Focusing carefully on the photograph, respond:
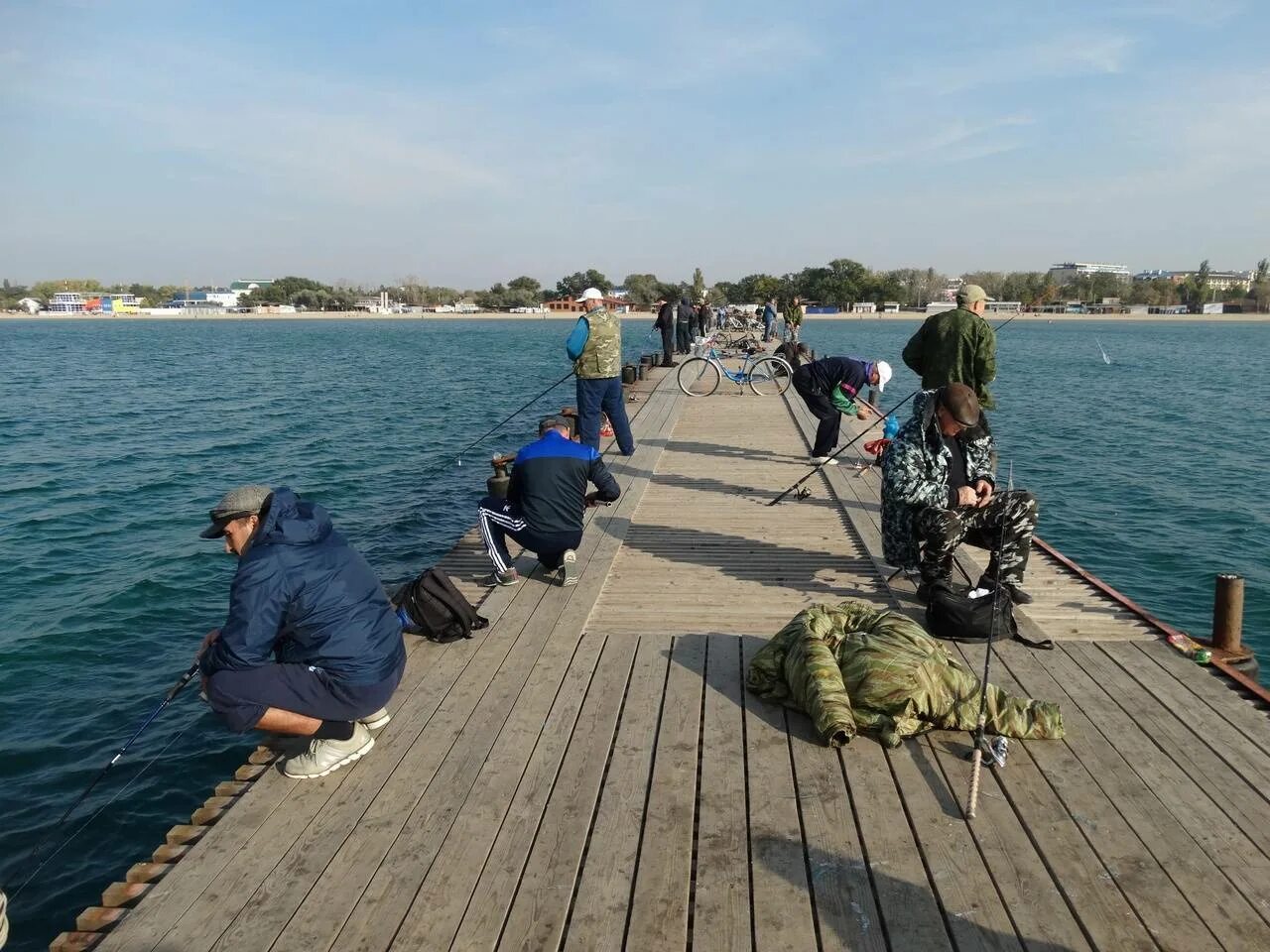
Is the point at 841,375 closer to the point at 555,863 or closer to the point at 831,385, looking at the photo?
the point at 831,385

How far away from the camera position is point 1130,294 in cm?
14712

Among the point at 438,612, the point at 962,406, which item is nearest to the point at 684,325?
the point at 962,406

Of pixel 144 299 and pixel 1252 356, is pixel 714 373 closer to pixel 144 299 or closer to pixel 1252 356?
pixel 1252 356

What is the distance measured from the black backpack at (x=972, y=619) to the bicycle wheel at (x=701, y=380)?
12.5 metres

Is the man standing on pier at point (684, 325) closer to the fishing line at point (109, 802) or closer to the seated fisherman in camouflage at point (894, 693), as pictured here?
the fishing line at point (109, 802)

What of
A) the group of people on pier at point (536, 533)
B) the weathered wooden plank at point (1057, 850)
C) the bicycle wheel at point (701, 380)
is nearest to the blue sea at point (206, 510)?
the group of people on pier at point (536, 533)

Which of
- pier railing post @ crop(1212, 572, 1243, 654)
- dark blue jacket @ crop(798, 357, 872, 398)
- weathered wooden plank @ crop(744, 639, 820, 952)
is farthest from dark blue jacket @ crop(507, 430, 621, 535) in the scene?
dark blue jacket @ crop(798, 357, 872, 398)

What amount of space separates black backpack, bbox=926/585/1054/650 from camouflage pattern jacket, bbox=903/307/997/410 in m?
2.39

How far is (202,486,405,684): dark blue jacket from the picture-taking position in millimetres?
3355

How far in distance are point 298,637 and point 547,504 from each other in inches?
89.1

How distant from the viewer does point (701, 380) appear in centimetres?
1761

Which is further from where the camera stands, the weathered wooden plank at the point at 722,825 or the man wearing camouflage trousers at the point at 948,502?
the man wearing camouflage trousers at the point at 948,502

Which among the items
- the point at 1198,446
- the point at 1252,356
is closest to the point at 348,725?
the point at 1198,446

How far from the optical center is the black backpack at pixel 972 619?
15.4 ft
